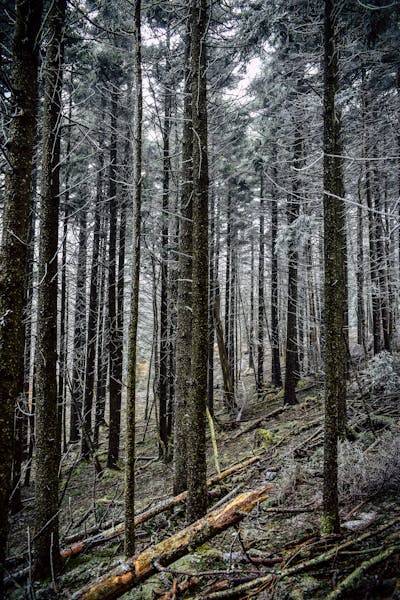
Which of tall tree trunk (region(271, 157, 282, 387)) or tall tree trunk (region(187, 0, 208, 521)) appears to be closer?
tall tree trunk (region(187, 0, 208, 521))

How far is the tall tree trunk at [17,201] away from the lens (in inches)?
141

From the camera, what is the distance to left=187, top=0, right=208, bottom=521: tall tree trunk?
18.8ft

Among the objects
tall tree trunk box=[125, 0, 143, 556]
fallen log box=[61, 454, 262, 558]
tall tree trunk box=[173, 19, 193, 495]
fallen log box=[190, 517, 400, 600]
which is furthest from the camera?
tall tree trunk box=[173, 19, 193, 495]

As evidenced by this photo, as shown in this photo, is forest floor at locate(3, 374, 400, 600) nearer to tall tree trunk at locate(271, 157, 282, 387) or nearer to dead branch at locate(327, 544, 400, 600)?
dead branch at locate(327, 544, 400, 600)

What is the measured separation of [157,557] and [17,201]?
487 cm

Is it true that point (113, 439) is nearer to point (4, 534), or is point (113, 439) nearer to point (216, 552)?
point (216, 552)

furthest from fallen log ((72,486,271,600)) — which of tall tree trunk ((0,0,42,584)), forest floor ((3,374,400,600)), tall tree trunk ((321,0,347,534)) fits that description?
tall tree trunk ((0,0,42,584))

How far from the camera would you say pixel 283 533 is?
5.07 meters

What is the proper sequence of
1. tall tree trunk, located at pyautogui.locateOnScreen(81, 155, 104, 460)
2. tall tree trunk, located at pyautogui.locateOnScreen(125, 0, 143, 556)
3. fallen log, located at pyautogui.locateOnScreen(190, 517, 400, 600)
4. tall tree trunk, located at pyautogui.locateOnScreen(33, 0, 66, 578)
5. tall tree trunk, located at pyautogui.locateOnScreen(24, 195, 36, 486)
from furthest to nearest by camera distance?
tall tree trunk, located at pyautogui.locateOnScreen(81, 155, 104, 460), tall tree trunk, located at pyautogui.locateOnScreen(24, 195, 36, 486), tall tree trunk, located at pyautogui.locateOnScreen(33, 0, 66, 578), tall tree trunk, located at pyautogui.locateOnScreen(125, 0, 143, 556), fallen log, located at pyautogui.locateOnScreen(190, 517, 400, 600)

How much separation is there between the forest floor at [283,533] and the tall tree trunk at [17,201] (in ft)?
6.92

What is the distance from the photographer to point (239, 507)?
5.61 m

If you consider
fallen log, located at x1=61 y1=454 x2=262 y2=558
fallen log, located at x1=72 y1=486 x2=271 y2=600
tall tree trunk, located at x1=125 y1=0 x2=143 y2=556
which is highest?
tall tree trunk, located at x1=125 y1=0 x2=143 y2=556

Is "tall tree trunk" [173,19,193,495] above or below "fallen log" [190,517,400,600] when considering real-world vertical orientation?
above

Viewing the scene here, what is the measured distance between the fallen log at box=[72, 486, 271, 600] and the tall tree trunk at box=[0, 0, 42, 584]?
1951 millimetres
